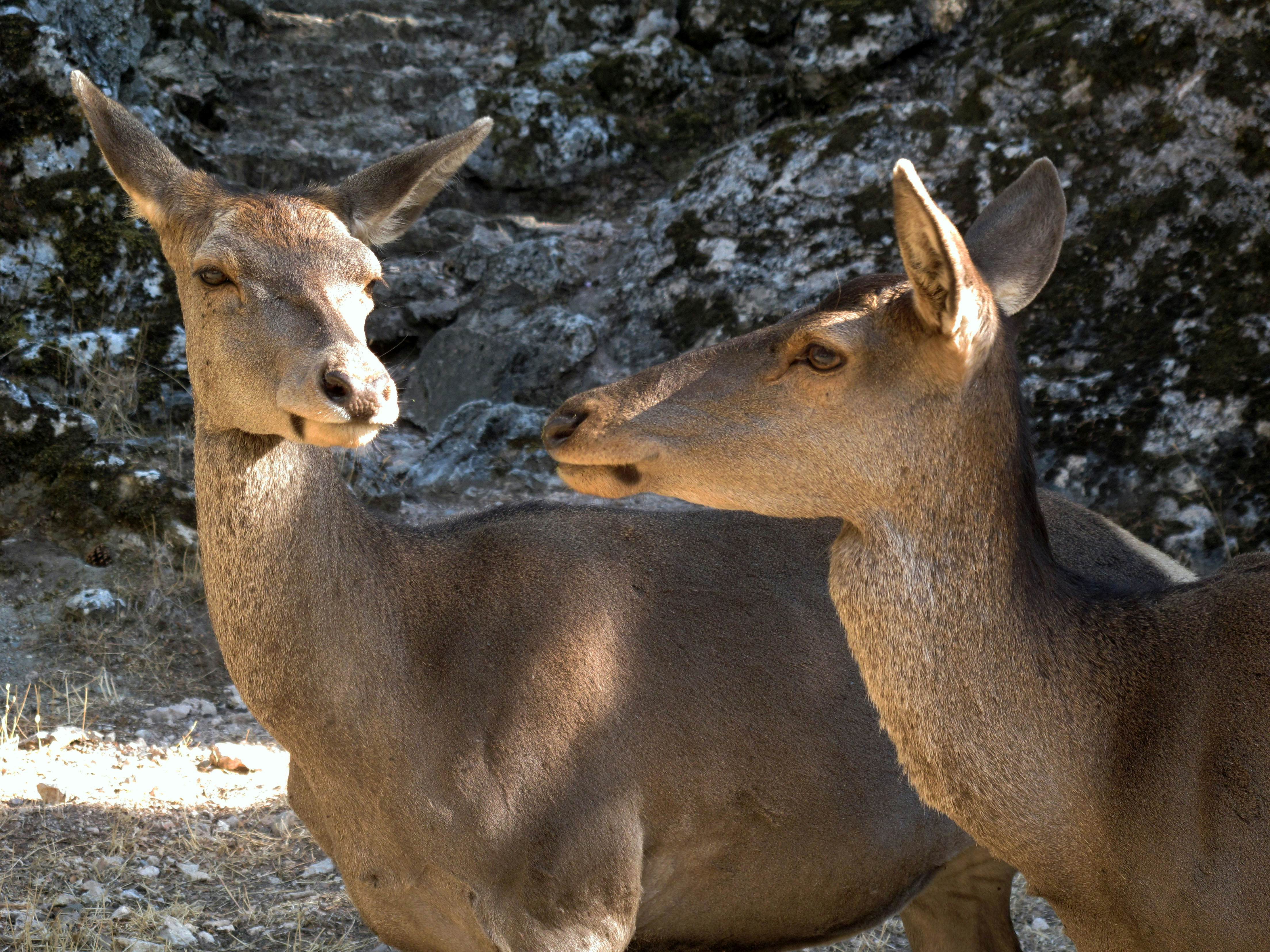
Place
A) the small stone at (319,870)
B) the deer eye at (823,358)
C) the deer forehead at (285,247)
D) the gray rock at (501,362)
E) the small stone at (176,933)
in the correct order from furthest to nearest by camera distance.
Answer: the gray rock at (501,362), the small stone at (319,870), the small stone at (176,933), the deer forehead at (285,247), the deer eye at (823,358)

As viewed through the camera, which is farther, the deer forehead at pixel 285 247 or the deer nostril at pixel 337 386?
the deer forehead at pixel 285 247

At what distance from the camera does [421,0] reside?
1443 cm

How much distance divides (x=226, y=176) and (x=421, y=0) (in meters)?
4.94

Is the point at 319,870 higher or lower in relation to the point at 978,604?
lower

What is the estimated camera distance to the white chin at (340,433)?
3.44 meters

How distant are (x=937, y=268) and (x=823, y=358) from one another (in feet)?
1.30

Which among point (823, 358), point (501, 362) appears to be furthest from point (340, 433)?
point (501, 362)

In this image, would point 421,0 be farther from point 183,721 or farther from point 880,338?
point 880,338

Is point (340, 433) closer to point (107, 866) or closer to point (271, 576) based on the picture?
point (271, 576)

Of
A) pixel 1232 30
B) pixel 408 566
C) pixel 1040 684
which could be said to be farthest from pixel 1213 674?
pixel 1232 30

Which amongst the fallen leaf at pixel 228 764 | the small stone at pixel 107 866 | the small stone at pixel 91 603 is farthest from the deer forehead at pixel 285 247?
the small stone at pixel 91 603

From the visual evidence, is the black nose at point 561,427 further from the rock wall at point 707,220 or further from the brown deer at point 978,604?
the rock wall at point 707,220

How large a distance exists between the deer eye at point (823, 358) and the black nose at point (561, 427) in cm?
62

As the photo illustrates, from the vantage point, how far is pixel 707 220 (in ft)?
29.5
